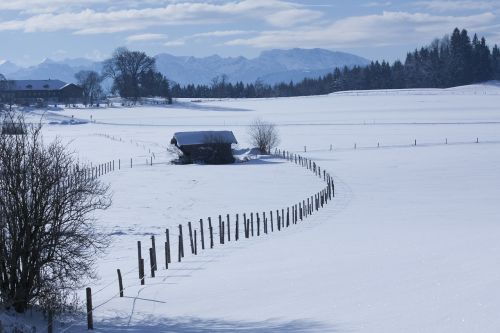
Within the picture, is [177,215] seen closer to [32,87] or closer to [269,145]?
[269,145]

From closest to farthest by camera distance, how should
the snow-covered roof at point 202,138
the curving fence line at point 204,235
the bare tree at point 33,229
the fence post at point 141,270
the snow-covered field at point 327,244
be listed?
the snow-covered field at point 327,244
the bare tree at point 33,229
the fence post at point 141,270
the curving fence line at point 204,235
the snow-covered roof at point 202,138

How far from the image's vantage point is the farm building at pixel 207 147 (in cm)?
6862

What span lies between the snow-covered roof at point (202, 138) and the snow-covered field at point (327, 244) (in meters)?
2.46

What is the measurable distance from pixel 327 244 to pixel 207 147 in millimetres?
45214

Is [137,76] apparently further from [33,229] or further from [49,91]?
[33,229]

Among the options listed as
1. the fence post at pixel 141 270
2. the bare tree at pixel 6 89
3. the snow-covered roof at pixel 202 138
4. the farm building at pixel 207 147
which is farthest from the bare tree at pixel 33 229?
the bare tree at pixel 6 89

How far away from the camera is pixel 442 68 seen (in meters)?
200

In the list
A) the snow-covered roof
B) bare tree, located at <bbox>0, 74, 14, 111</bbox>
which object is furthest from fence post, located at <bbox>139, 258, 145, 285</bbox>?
bare tree, located at <bbox>0, 74, 14, 111</bbox>

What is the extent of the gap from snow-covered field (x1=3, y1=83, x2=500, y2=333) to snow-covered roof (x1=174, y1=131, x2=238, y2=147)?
246cm

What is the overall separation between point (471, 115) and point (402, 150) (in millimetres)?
53451

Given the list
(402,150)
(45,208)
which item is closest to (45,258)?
(45,208)

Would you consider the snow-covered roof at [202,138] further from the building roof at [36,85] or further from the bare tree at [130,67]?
the building roof at [36,85]

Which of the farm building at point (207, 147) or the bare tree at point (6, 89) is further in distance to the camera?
the bare tree at point (6, 89)

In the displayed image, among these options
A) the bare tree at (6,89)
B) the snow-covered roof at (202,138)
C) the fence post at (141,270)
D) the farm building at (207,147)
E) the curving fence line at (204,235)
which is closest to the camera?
the fence post at (141,270)
